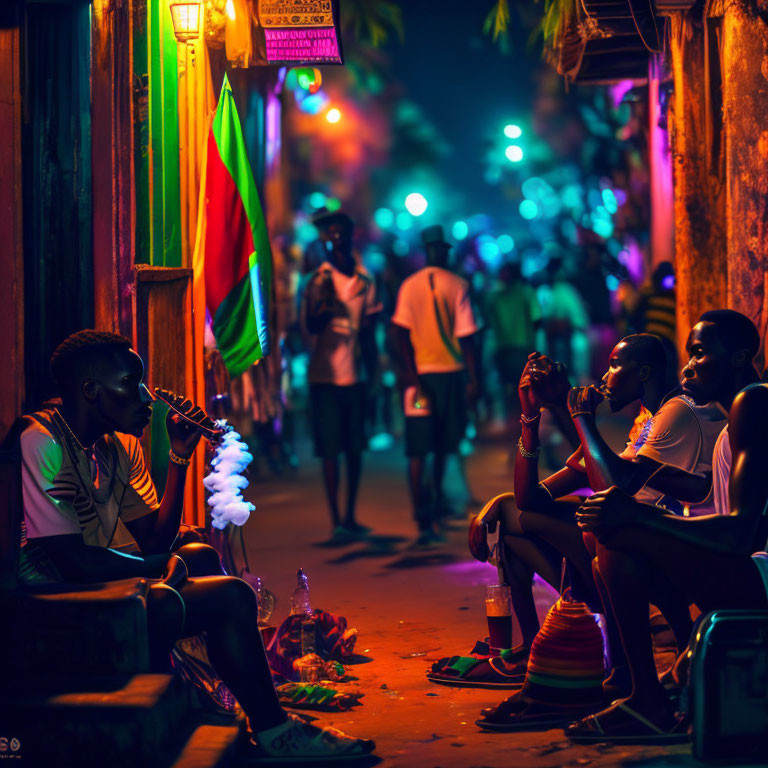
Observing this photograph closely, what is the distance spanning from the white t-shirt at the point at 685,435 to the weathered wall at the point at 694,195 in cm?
211

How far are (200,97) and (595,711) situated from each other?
4.12m

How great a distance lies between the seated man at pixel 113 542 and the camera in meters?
4.33

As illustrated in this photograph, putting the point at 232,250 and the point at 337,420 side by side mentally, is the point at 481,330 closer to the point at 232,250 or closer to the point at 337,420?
the point at 337,420

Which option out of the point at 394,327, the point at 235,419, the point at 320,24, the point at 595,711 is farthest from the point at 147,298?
the point at 235,419

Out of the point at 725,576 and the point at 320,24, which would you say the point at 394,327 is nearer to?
the point at 320,24

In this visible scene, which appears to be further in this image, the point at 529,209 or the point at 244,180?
the point at 529,209

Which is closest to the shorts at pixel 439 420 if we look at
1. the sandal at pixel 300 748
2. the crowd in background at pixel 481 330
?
the crowd in background at pixel 481 330

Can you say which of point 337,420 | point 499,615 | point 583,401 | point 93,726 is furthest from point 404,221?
point 93,726

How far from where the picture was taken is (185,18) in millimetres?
6551

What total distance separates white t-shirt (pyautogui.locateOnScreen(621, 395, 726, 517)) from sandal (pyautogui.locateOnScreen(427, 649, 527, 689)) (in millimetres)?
1190

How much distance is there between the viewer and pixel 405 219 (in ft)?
165

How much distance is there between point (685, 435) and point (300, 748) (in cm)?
200

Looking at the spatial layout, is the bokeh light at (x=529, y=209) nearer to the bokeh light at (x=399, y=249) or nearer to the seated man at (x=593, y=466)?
the bokeh light at (x=399, y=249)

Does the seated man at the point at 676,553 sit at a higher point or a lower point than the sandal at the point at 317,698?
higher
